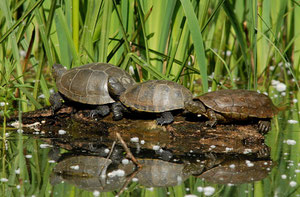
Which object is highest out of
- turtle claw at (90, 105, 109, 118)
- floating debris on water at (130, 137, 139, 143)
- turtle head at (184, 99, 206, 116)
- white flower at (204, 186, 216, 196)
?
turtle head at (184, 99, 206, 116)

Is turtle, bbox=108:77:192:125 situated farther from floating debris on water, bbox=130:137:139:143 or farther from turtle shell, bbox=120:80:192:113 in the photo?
floating debris on water, bbox=130:137:139:143

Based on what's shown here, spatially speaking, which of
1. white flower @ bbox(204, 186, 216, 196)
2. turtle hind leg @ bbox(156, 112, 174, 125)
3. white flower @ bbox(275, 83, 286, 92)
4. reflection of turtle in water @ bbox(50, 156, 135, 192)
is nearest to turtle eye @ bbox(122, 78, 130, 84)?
turtle hind leg @ bbox(156, 112, 174, 125)

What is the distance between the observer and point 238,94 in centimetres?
469

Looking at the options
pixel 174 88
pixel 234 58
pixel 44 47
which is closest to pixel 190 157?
pixel 174 88

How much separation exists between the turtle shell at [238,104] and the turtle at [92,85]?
807 mm

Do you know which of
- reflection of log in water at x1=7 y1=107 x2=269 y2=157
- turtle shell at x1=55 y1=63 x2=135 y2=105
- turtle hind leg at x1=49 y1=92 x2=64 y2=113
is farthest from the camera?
turtle hind leg at x1=49 y1=92 x2=64 y2=113

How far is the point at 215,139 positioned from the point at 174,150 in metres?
0.43

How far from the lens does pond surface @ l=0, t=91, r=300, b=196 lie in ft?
11.2

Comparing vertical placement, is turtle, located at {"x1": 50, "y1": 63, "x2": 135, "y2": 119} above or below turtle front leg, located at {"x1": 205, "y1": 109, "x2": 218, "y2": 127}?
above

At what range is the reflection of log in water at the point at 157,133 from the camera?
449 cm

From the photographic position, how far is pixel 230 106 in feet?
15.0

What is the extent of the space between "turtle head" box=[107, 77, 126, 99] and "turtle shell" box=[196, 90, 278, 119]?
0.71 metres

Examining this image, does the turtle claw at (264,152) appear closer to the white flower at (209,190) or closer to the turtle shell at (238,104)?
the turtle shell at (238,104)

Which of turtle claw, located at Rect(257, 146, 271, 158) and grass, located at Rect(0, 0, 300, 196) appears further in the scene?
grass, located at Rect(0, 0, 300, 196)
